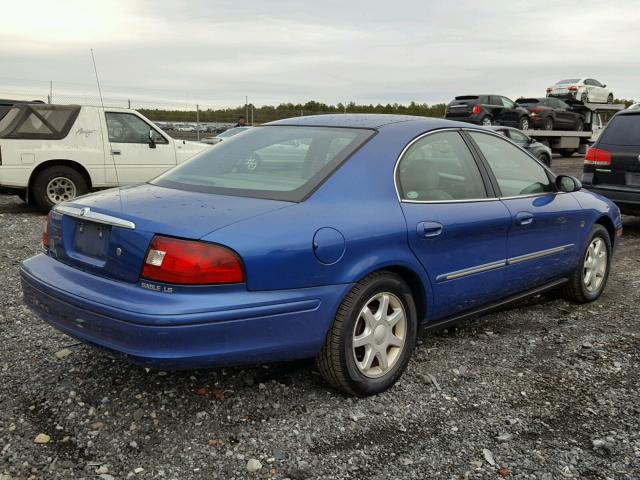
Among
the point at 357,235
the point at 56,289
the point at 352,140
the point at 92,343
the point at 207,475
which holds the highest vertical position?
the point at 352,140

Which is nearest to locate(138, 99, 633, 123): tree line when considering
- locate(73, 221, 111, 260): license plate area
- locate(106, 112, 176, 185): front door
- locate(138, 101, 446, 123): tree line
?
locate(138, 101, 446, 123): tree line

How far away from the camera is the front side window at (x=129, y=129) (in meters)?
9.89

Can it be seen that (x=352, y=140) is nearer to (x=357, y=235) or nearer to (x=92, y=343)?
(x=357, y=235)

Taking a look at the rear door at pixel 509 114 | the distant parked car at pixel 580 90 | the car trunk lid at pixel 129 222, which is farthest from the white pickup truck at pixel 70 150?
the distant parked car at pixel 580 90

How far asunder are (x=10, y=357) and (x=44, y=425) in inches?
37.9

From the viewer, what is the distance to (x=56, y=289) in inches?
116

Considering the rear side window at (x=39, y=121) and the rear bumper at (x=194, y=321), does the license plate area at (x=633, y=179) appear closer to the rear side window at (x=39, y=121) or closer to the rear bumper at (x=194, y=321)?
the rear bumper at (x=194, y=321)

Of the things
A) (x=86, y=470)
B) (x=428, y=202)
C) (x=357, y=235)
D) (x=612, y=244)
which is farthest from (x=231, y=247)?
(x=612, y=244)

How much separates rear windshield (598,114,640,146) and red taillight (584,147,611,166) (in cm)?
14

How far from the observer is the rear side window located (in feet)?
30.2

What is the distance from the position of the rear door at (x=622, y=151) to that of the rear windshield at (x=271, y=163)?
17.8 feet

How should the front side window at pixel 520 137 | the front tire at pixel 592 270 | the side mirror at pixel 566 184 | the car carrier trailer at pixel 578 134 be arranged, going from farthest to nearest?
the car carrier trailer at pixel 578 134 → the front side window at pixel 520 137 → the front tire at pixel 592 270 → the side mirror at pixel 566 184

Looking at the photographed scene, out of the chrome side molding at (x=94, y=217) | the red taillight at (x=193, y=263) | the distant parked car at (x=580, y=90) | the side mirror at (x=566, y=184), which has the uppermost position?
the distant parked car at (x=580, y=90)

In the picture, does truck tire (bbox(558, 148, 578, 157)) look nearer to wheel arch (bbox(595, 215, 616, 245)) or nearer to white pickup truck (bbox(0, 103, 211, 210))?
white pickup truck (bbox(0, 103, 211, 210))
